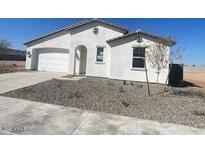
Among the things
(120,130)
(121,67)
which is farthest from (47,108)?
(121,67)

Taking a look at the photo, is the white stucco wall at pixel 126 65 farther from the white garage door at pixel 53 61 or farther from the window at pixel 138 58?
the white garage door at pixel 53 61

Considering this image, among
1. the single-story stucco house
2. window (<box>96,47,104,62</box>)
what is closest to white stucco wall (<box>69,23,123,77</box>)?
the single-story stucco house

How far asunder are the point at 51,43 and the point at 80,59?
16.3ft

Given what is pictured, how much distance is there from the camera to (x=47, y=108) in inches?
256

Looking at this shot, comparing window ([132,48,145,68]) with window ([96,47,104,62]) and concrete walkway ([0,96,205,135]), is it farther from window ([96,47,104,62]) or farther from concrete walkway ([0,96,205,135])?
concrete walkway ([0,96,205,135])

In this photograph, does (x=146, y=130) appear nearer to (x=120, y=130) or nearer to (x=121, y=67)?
(x=120, y=130)

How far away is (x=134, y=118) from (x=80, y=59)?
40.9 ft

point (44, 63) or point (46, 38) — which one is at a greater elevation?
point (46, 38)

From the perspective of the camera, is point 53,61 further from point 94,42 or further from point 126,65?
point 126,65

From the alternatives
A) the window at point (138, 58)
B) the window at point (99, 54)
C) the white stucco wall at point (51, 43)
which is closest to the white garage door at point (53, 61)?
the white stucco wall at point (51, 43)

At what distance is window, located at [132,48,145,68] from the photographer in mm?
14156

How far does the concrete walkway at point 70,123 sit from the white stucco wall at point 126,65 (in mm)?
8778

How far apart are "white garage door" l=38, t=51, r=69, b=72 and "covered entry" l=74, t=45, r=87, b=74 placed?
8.40ft

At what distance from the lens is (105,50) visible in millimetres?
15625
